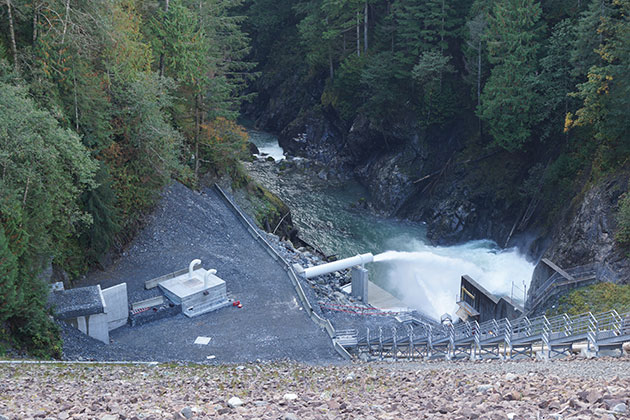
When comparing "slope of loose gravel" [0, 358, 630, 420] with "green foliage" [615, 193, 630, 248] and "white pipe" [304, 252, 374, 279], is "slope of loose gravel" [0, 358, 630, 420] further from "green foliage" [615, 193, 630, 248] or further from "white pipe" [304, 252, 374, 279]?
"green foliage" [615, 193, 630, 248]

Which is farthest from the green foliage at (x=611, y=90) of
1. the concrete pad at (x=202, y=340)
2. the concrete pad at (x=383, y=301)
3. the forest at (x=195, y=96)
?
the concrete pad at (x=202, y=340)

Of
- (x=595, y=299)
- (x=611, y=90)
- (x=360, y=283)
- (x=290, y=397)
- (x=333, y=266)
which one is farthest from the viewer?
(x=611, y=90)

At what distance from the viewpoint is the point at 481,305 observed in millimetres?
34656

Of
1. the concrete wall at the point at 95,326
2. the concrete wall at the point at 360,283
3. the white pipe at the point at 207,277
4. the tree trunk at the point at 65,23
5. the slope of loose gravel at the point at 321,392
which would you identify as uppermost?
the tree trunk at the point at 65,23

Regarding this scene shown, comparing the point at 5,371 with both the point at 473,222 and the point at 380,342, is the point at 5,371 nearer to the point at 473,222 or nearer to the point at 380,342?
the point at 380,342

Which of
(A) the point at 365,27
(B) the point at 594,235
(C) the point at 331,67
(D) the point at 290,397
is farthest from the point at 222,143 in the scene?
(D) the point at 290,397

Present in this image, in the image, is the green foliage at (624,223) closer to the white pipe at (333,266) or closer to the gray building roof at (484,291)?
the gray building roof at (484,291)

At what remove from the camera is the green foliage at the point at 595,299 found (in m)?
Result: 26.5

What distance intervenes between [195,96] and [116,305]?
18.8 meters

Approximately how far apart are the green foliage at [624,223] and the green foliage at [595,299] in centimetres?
338

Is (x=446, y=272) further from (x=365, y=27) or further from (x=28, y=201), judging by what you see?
(x=365, y=27)

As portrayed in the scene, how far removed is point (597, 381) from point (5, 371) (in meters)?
15.2

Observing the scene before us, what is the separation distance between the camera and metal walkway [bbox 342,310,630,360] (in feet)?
63.0

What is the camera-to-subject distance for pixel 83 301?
2509 cm
